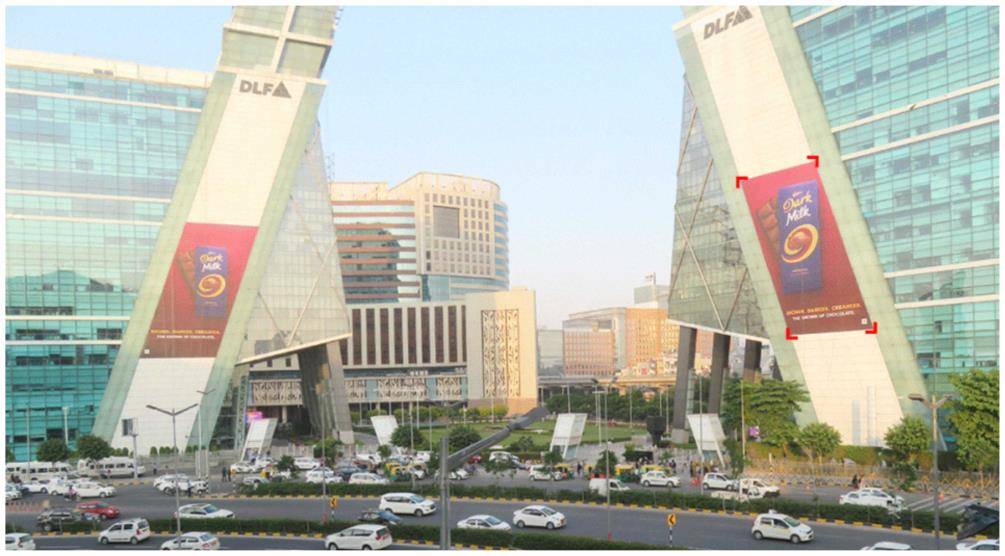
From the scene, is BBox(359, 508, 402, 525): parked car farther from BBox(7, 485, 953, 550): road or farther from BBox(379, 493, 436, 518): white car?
BBox(379, 493, 436, 518): white car

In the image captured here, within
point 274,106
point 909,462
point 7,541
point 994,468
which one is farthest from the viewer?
point 274,106

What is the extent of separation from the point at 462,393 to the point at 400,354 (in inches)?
543

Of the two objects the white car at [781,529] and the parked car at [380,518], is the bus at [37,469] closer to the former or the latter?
the parked car at [380,518]

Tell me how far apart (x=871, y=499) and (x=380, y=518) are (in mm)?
29532

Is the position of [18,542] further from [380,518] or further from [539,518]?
[539,518]

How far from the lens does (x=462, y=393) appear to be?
167000 millimetres

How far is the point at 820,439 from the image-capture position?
73.3m

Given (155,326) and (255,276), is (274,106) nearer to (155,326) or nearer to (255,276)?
(255,276)

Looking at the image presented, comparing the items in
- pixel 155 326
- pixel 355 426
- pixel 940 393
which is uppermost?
pixel 155 326

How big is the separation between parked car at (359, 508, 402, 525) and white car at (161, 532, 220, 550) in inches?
336

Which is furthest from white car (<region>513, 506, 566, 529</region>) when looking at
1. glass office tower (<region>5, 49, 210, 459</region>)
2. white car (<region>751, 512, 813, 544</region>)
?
glass office tower (<region>5, 49, 210, 459</region>)

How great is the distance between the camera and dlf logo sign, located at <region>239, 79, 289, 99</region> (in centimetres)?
9738

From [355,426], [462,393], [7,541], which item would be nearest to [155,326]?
[7,541]

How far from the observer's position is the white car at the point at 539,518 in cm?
5303
